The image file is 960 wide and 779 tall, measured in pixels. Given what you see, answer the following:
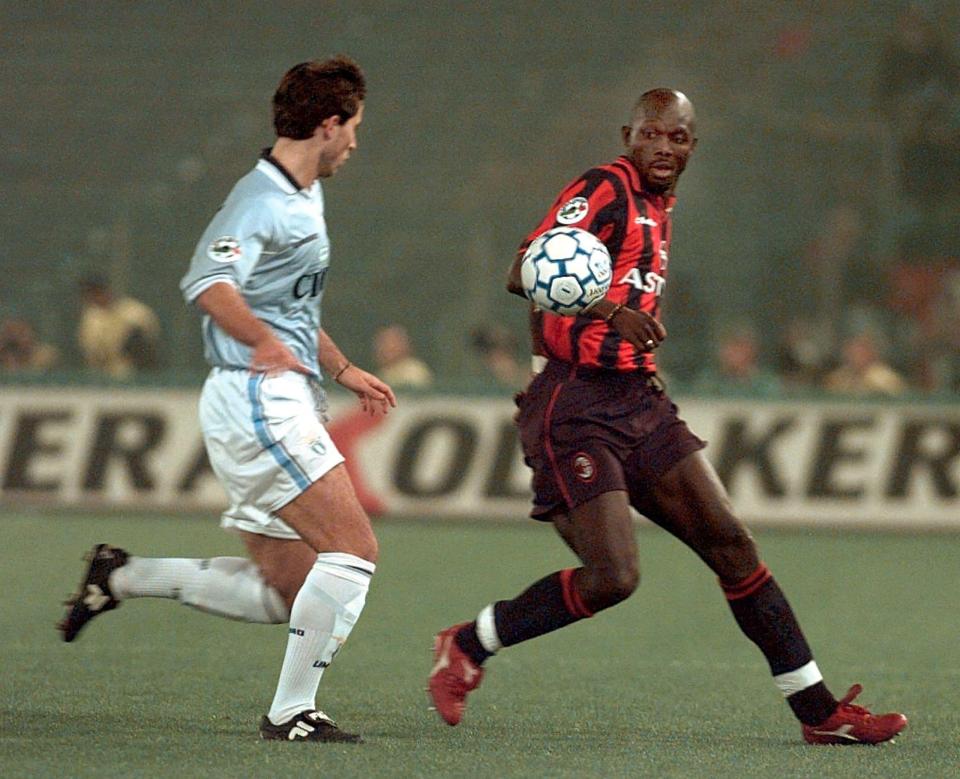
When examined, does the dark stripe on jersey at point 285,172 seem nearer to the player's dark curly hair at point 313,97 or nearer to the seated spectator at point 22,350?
the player's dark curly hair at point 313,97

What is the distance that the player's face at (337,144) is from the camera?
5.13m

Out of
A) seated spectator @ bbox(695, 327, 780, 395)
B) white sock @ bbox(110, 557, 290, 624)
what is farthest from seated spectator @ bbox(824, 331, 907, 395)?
white sock @ bbox(110, 557, 290, 624)

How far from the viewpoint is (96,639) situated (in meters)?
7.53

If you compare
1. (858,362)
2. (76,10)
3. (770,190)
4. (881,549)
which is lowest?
(881,549)

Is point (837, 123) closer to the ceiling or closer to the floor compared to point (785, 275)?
closer to the ceiling

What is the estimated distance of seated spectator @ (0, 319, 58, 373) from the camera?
1558cm

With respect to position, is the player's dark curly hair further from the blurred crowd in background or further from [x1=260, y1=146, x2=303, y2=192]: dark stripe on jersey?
the blurred crowd in background

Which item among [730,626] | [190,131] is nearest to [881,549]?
[730,626]

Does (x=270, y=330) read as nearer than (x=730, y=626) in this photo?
Yes

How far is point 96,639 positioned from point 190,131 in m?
10.3

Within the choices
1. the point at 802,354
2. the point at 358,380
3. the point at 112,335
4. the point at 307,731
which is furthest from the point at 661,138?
the point at 112,335

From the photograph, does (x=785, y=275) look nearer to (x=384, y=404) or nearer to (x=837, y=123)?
(x=837, y=123)

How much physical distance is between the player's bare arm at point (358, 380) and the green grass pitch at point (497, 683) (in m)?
1.00

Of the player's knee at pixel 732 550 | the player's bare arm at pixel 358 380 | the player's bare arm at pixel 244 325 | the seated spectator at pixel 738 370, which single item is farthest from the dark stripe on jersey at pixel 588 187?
the seated spectator at pixel 738 370
